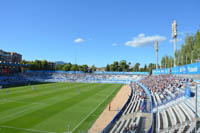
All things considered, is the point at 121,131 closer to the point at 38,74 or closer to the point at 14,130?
the point at 14,130

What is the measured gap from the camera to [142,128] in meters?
13.0

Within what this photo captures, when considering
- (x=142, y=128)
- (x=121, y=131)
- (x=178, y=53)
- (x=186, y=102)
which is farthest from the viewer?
(x=178, y=53)

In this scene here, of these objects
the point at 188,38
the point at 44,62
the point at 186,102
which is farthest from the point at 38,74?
the point at 186,102

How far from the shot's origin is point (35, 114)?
18.2 meters

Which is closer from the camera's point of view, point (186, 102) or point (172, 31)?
point (186, 102)

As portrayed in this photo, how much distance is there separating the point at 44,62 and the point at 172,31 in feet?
292

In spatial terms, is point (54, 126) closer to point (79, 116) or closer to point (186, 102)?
point (79, 116)

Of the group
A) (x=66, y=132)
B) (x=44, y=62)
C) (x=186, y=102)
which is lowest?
(x=66, y=132)

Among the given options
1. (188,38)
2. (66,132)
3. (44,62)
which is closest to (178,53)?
(188,38)

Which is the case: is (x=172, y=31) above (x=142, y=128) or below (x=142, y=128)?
above

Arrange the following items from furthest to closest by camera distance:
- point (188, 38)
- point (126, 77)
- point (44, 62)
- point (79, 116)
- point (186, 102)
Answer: point (44, 62), point (126, 77), point (188, 38), point (79, 116), point (186, 102)

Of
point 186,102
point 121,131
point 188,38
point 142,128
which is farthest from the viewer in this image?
point 188,38

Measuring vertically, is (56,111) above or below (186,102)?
below

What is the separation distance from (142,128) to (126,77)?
62309mm
